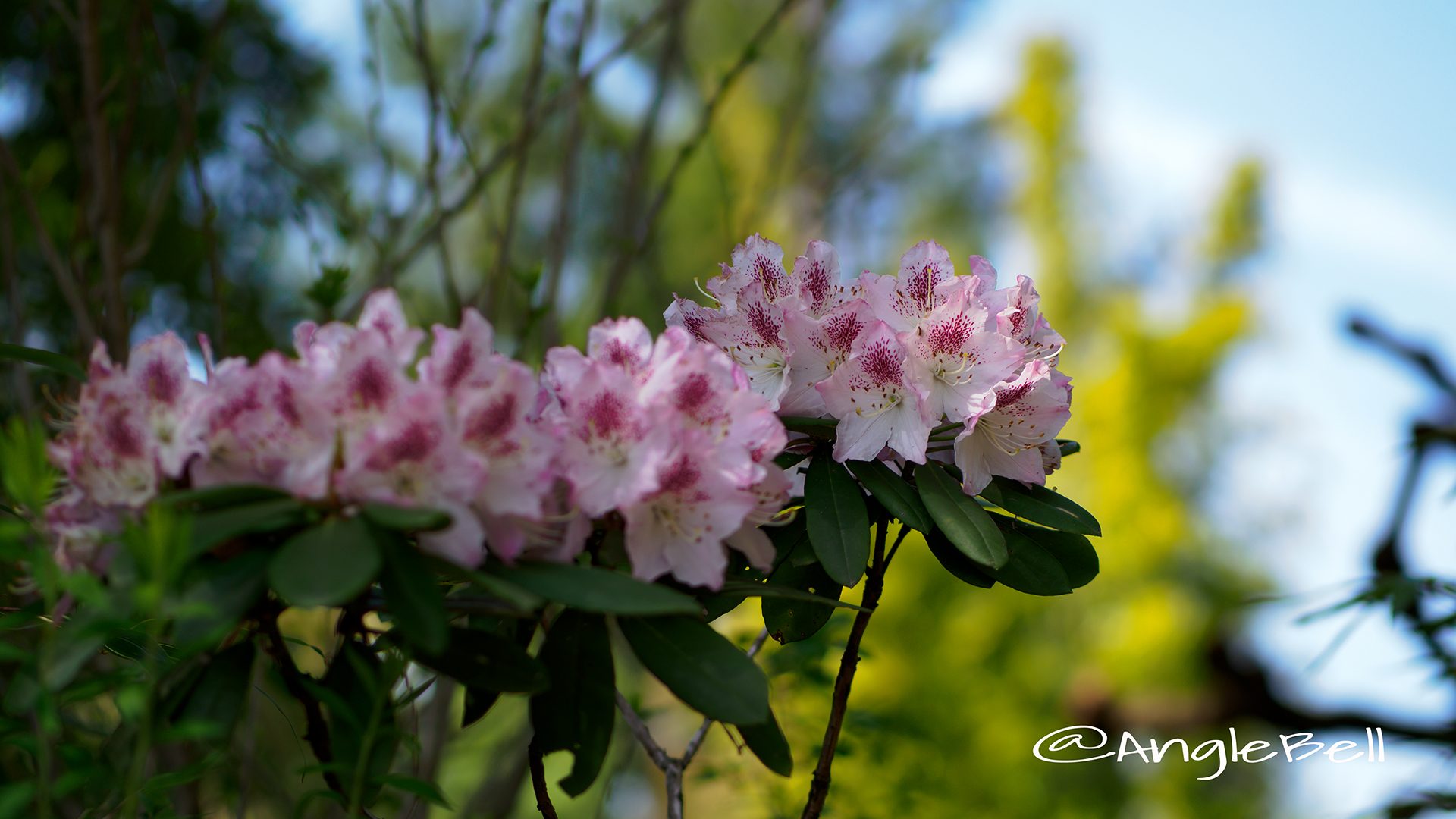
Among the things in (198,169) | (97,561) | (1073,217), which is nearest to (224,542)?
(97,561)

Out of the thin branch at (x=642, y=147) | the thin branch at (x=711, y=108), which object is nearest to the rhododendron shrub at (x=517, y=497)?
the thin branch at (x=711, y=108)

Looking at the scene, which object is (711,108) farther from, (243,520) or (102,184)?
(243,520)

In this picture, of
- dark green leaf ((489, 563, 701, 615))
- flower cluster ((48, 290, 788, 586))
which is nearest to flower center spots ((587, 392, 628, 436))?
flower cluster ((48, 290, 788, 586))

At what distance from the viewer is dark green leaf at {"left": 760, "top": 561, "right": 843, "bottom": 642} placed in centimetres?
100

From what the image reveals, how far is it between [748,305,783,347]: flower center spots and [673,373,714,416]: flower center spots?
214 millimetres

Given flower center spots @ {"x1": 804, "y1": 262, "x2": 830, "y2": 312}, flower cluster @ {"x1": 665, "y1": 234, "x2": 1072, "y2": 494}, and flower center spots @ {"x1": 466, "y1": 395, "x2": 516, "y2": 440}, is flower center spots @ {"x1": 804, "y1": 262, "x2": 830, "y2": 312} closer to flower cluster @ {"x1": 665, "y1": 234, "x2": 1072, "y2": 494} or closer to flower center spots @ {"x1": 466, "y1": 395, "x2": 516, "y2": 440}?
flower cluster @ {"x1": 665, "y1": 234, "x2": 1072, "y2": 494}

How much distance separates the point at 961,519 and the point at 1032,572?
0.11 meters

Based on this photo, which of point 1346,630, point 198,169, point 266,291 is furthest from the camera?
point 266,291

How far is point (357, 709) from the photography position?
729mm

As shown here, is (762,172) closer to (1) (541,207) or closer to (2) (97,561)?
(2) (97,561)

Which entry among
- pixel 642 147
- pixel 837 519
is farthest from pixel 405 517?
pixel 642 147

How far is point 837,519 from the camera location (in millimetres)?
895

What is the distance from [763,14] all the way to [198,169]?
31.5 ft

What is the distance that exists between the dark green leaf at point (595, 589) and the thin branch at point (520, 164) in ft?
3.57
